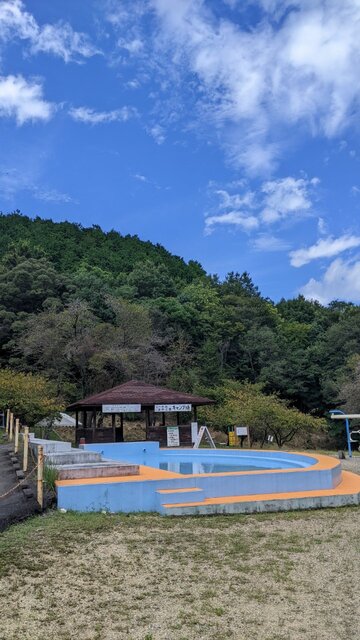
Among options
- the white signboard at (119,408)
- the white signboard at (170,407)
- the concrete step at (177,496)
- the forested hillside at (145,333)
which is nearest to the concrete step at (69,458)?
the concrete step at (177,496)

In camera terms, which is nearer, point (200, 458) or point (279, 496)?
point (279, 496)

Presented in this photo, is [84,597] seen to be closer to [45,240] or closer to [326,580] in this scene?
[326,580]

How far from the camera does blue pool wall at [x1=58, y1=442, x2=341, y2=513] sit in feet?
22.9

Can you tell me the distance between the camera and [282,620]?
3.70m

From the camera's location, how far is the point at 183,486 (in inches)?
302

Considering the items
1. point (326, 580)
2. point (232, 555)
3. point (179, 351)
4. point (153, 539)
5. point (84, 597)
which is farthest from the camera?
point (179, 351)

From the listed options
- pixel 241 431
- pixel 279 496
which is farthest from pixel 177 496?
pixel 241 431

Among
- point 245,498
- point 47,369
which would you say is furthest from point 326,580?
point 47,369

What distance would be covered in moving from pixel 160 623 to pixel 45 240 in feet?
151

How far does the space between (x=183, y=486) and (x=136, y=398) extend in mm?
11317

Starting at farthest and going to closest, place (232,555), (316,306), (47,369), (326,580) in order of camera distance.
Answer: (316,306), (47,369), (232,555), (326,580)

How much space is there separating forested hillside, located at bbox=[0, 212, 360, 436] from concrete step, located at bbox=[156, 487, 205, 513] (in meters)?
18.4

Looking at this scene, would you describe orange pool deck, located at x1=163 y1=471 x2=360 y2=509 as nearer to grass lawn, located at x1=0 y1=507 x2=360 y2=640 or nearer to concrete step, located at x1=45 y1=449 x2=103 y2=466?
grass lawn, located at x1=0 y1=507 x2=360 y2=640

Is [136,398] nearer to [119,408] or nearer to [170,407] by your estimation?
[119,408]
